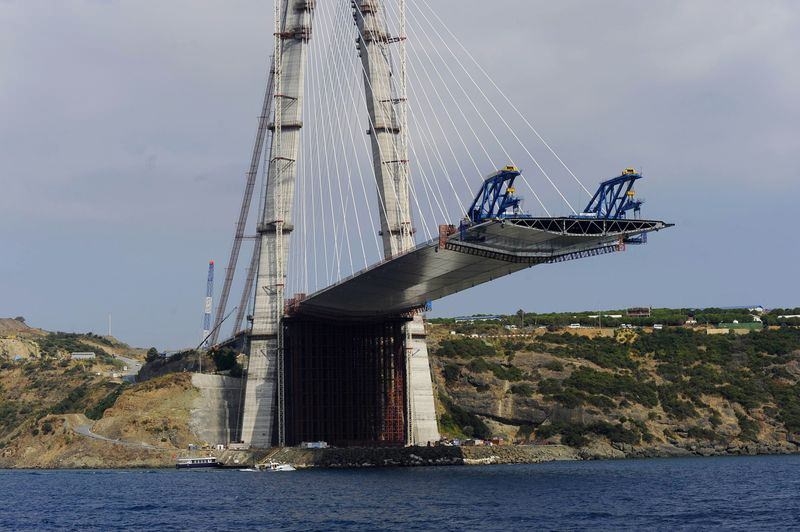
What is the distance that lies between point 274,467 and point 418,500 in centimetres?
3116

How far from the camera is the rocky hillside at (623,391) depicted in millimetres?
114438

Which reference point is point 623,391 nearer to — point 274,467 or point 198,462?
point 274,467

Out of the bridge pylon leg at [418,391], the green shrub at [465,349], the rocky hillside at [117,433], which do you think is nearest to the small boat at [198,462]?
the rocky hillside at [117,433]

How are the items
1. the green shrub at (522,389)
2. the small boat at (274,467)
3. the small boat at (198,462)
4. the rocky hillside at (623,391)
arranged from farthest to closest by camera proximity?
the green shrub at (522,389)
the rocky hillside at (623,391)
the small boat at (198,462)
the small boat at (274,467)

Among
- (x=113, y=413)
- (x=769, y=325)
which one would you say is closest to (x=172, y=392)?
(x=113, y=413)

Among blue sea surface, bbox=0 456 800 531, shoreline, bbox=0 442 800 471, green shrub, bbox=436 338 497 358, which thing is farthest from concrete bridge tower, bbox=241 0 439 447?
green shrub, bbox=436 338 497 358

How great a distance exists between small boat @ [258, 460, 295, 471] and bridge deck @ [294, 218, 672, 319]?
12.4 metres

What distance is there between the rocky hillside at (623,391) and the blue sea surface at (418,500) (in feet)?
92.7

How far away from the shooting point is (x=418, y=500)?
5703 centimetres

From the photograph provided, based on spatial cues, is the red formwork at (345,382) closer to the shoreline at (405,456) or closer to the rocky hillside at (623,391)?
the shoreline at (405,456)

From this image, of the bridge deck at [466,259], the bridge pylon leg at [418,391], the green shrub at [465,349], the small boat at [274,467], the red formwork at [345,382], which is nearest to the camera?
the bridge deck at [466,259]

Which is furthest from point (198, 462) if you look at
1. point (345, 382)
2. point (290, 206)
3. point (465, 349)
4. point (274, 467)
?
point (465, 349)

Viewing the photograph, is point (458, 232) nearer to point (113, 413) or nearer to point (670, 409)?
point (113, 413)

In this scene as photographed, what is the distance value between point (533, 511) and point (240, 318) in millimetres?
76680
